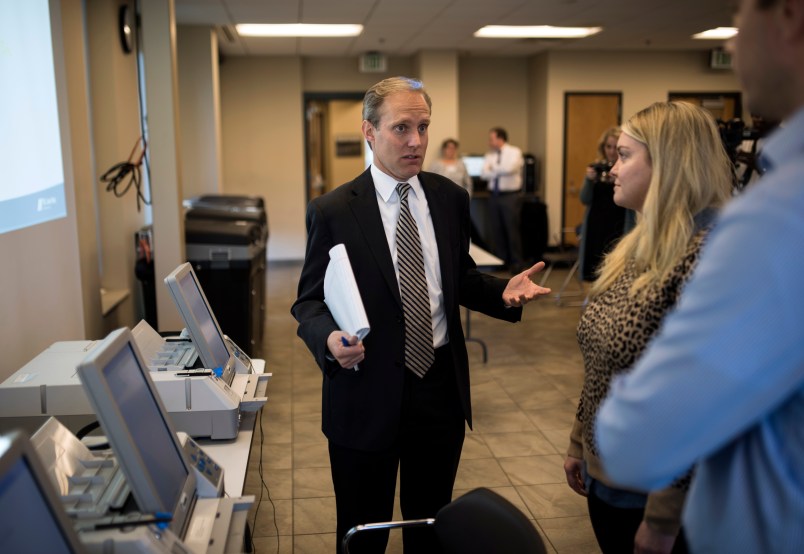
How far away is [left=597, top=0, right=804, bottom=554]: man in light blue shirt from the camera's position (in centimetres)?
73

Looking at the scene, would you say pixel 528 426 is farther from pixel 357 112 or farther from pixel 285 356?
pixel 357 112

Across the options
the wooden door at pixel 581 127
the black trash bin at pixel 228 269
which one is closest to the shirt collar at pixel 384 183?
the black trash bin at pixel 228 269

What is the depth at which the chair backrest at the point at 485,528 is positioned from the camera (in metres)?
1.33

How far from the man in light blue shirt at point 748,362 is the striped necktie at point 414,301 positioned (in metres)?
1.10

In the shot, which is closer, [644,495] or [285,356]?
[644,495]

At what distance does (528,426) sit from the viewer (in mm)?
4254

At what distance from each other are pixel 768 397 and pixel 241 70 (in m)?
10.2

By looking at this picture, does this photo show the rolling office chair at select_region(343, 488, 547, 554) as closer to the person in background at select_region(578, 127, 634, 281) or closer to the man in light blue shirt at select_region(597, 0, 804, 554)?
the man in light blue shirt at select_region(597, 0, 804, 554)

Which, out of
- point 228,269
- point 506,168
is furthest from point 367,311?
point 506,168

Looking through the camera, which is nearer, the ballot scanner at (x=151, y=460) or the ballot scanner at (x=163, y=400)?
the ballot scanner at (x=151, y=460)

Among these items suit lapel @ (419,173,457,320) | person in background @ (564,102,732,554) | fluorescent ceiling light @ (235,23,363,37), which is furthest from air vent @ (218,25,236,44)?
person in background @ (564,102,732,554)

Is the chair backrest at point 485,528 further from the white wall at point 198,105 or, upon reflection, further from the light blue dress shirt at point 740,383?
the white wall at point 198,105

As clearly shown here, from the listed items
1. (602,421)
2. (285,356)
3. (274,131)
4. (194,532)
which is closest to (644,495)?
(602,421)

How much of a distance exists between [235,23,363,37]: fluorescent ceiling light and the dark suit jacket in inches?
255
